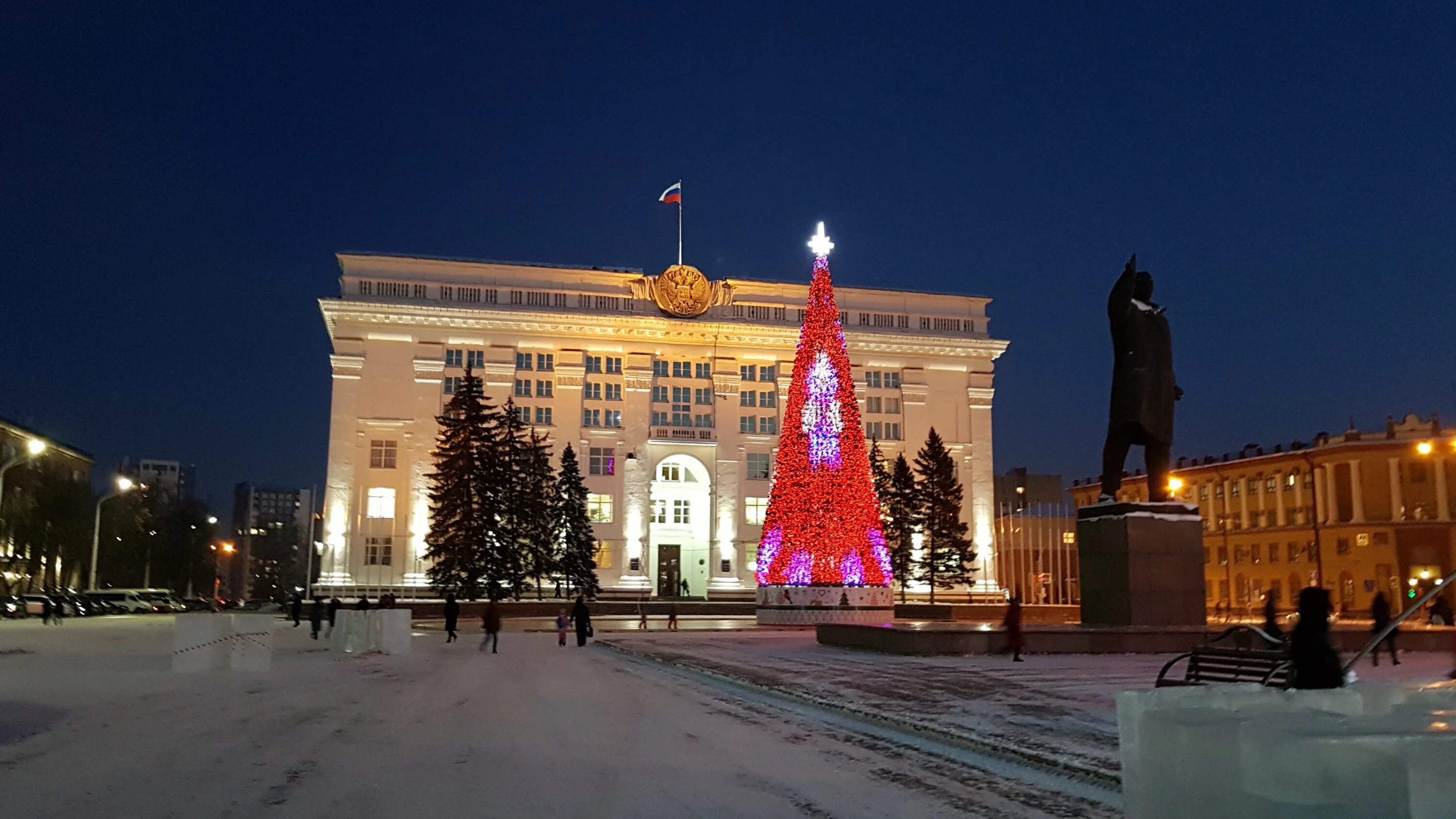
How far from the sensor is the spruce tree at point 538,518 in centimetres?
5328

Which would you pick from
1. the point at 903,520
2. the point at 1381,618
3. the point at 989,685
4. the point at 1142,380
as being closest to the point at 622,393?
the point at 903,520

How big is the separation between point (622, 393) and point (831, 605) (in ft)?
109

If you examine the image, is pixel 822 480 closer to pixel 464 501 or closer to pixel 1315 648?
pixel 464 501

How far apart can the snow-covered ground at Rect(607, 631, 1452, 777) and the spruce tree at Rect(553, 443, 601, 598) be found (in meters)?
28.8

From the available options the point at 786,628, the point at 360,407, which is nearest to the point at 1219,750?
the point at 786,628

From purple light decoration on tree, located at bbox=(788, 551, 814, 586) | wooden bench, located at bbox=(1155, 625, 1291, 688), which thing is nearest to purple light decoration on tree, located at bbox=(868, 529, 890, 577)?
purple light decoration on tree, located at bbox=(788, 551, 814, 586)

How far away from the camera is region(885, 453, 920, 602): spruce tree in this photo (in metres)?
59.3

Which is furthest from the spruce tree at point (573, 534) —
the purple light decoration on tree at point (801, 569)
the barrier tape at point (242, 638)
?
the barrier tape at point (242, 638)

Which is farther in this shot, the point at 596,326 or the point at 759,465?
the point at 759,465

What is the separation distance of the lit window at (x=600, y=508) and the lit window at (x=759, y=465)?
916 centimetres

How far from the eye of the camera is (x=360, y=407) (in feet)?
206

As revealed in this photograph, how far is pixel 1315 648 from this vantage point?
7.68 m

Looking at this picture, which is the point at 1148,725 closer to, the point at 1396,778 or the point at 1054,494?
the point at 1396,778

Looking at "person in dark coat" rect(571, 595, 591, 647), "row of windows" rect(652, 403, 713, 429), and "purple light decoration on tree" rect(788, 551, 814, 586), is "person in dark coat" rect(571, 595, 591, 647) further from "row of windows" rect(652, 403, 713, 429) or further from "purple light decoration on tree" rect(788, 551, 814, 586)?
"row of windows" rect(652, 403, 713, 429)
